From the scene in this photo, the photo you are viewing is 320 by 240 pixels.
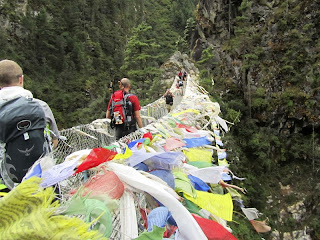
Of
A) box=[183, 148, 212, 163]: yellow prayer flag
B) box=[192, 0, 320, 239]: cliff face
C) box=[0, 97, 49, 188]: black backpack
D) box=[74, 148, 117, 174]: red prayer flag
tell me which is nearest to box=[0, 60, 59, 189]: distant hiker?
box=[0, 97, 49, 188]: black backpack

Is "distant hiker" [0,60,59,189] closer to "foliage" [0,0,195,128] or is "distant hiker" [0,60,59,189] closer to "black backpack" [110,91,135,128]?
"black backpack" [110,91,135,128]

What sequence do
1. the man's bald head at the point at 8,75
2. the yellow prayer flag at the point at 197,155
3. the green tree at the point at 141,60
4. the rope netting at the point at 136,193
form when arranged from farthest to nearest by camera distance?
the green tree at the point at 141,60, the yellow prayer flag at the point at 197,155, the man's bald head at the point at 8,75, the rope netting at the point at 136,193

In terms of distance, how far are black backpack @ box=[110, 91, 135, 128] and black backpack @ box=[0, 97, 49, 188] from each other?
6.26 feet

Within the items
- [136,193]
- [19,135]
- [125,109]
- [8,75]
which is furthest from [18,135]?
[125,109]

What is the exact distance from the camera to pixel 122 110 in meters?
3.17

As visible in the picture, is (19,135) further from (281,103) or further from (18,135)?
(281,103)

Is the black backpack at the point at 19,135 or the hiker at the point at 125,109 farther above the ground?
the black backpack at the point at 19,135

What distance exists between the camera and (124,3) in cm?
3816

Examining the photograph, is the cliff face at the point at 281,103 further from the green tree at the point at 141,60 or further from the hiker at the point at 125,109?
the hiker at the point at 125,109

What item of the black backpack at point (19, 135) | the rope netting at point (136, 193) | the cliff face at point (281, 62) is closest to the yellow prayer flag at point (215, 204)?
the rope netting at point (136, 193)

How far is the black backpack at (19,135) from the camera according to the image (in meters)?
1.16

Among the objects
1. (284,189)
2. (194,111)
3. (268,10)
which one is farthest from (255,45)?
(194,111)

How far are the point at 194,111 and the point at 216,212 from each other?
2.06m

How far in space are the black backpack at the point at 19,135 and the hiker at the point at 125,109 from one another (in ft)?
6.27
